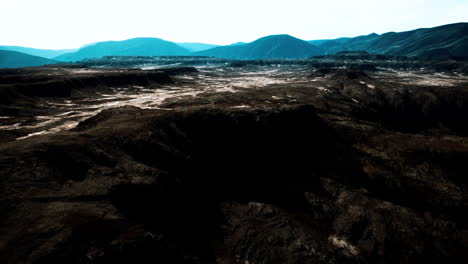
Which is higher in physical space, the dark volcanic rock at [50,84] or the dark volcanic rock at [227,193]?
the dark volcanic rock at [50,84]

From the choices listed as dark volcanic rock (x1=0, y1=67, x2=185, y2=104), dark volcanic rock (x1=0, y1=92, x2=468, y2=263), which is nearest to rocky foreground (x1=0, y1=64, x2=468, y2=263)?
dark volcanic rock (x1=0, y1=92, x2=468, y2=263)

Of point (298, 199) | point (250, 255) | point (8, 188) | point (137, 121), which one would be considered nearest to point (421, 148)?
point (298, 199)

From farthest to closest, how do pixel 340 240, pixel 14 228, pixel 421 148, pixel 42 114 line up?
pixel 42 114 → pixel 421 148 → pixel 340 240 → pixel 14 228

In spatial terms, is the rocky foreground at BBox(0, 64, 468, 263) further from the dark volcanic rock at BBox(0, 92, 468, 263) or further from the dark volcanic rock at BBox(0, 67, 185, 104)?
the dark volcanic rock at BBox(0, 67, 185, 104)

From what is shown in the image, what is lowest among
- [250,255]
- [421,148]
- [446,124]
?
[446,124]

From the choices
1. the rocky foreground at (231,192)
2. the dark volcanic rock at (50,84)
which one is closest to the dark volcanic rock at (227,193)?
the rocky foreground at (231,192)

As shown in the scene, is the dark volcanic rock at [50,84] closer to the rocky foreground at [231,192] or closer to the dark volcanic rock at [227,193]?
the rocky foreground at [231,192]

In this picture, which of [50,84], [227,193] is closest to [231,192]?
[227,193]

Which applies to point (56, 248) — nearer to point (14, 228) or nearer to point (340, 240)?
point (14, 228)

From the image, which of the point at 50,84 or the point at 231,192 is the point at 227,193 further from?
the point at 50,84

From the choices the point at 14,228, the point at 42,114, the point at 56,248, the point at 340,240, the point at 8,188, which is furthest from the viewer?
the point at 42,114
